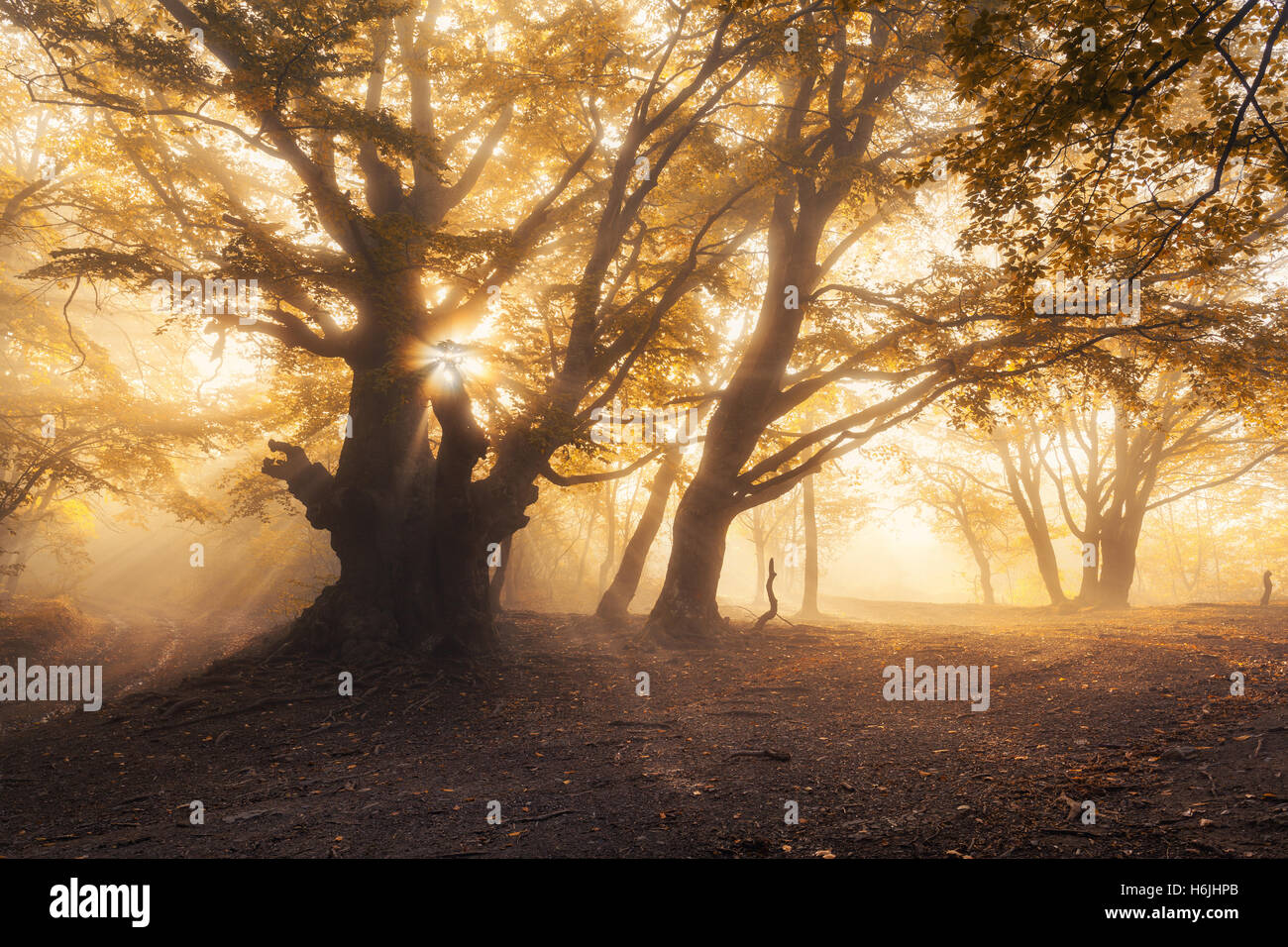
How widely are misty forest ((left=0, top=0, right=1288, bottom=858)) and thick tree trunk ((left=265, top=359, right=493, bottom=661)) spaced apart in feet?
0.22

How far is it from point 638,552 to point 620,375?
23.3 ft

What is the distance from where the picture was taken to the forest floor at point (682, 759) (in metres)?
4.15

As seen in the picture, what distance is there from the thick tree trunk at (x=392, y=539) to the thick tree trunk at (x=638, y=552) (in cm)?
604

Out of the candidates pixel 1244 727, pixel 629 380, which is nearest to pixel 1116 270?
pixel 1244 727

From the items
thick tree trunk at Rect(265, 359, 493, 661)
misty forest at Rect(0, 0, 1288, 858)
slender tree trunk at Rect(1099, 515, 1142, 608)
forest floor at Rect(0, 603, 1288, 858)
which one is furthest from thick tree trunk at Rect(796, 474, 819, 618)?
thick tree trunk at Rect(265, 359, 493, 661)

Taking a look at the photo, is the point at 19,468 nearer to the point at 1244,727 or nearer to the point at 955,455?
the point at 1244,727

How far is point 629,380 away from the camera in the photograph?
43.7ft

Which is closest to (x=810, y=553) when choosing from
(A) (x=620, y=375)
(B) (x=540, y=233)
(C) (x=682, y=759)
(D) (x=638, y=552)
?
(D) (x=638, y=552)

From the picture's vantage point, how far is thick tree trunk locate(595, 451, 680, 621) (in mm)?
16875

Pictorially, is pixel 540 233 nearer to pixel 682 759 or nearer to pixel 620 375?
pixel 620 375

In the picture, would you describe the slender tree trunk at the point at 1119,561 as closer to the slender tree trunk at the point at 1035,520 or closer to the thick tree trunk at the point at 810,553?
the slender tree trunk at the point at 1035,520

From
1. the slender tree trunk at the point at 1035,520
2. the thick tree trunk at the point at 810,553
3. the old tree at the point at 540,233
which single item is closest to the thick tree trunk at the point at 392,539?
the old tree at the point at 540,233

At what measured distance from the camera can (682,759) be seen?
6.25 meters
